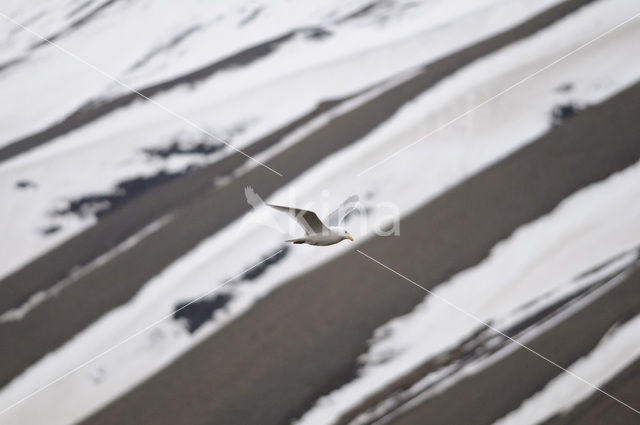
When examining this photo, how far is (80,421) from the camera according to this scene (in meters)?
0.73

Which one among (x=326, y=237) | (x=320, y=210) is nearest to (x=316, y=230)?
(x=326, y=237)

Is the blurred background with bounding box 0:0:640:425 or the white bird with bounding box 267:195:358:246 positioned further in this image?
the blurred background with bounding box 0:0:640:425

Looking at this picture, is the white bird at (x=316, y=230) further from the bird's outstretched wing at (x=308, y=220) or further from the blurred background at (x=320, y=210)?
the blurred background at (x=320, y=210)

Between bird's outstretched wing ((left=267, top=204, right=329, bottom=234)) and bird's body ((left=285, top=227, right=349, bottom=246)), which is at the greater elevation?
bird's outstretched wing ((left=267, top=204, right=329, bottom=234))

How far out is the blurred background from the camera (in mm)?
733

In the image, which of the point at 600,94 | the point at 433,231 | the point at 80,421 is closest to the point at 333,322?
the point at 433,231

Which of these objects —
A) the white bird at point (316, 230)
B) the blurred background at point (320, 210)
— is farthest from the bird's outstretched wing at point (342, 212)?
the blurred background at point (320, 210)

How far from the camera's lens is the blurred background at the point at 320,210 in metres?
0.73

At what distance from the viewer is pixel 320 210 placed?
751mm

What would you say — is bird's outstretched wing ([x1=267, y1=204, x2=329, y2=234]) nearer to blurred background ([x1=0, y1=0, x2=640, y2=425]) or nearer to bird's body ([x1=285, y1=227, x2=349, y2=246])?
bird's body ([x1=285, y1=227, x2=349, y2=246])

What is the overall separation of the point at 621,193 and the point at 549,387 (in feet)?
0.67

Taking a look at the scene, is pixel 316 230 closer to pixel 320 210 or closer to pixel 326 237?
pixel 326 237

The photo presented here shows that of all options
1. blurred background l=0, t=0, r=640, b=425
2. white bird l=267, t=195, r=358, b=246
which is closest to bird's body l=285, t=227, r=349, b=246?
white bird l=267, t=195, r=358, b=246

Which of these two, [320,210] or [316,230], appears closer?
[316,230]
